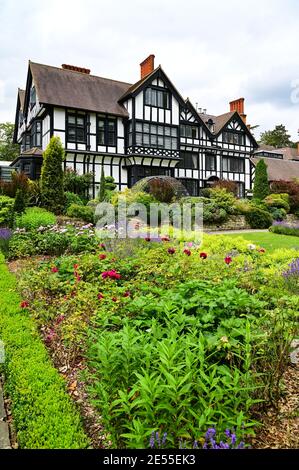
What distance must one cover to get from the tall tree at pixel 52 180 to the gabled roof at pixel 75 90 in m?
5.88

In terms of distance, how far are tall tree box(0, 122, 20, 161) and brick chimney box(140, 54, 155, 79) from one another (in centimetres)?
2216

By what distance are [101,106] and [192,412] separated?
2222 centimetres

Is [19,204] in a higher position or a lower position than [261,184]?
lower

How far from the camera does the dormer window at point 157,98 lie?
22719 millimetres

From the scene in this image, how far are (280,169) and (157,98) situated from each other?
15.9 meters

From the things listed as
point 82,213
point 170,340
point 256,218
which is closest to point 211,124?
point 256,218

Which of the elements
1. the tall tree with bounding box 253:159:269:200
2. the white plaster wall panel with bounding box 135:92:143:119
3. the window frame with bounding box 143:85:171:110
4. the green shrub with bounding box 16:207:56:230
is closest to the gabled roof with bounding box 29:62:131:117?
the white plaster wall panel with bounding box 135:92:143:119

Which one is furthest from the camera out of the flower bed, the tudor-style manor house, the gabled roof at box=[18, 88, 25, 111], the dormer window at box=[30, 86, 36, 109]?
the gabled roof at box=[18, 88, 25, 111]

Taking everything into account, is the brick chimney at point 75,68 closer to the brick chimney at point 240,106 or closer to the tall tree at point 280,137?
the brick chimney at point 240,106

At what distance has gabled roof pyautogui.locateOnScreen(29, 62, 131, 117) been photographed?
2036 cm

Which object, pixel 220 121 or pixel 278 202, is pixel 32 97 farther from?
pixel 278 202

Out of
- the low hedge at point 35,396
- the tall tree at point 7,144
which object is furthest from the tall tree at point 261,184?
the tall tree at point 7,144

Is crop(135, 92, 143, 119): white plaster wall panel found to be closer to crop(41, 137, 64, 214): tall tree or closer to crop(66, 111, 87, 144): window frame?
crop(66, 111, 87, 144): window frame

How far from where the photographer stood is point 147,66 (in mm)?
24141
